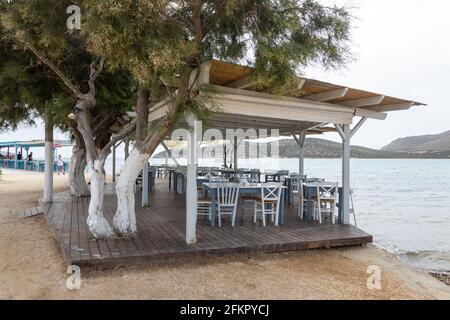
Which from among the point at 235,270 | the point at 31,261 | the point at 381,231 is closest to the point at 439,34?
the point at 381,231

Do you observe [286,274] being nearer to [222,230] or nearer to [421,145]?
[222,230]

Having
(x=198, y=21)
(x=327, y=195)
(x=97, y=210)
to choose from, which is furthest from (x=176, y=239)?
(x=327, y=195)

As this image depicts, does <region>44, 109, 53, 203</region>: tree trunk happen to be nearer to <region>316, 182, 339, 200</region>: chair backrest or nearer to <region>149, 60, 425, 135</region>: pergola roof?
<region>149, 60, 425, 135</region>: pergola roof

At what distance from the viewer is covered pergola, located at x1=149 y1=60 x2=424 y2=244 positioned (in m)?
4.80

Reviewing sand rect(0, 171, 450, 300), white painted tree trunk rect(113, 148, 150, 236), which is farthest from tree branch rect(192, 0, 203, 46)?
sand rect(0, 171, 450, 300)

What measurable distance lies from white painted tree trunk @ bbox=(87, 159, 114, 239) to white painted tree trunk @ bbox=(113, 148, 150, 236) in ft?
0.56

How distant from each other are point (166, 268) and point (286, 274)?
1.51 meters

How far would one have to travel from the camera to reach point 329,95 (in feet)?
19.9

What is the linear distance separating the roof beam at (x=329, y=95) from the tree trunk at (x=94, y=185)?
376cm

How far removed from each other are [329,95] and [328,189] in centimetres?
189

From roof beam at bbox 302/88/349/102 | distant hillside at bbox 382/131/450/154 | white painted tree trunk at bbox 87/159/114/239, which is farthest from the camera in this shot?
distant hillside at bbox 382/131/450/154

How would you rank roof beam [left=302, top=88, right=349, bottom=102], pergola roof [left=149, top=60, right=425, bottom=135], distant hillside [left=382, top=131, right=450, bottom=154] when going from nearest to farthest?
pergola roof [left=149, top=60, right=425, bottom=135], roof beam [left=302, top=88, right=349, bottom=102], distant hillside [left=382, top=131, right=450, bottom=154]

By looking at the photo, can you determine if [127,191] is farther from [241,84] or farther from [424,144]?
[424,144]

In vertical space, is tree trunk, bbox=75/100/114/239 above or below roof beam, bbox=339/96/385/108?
below
